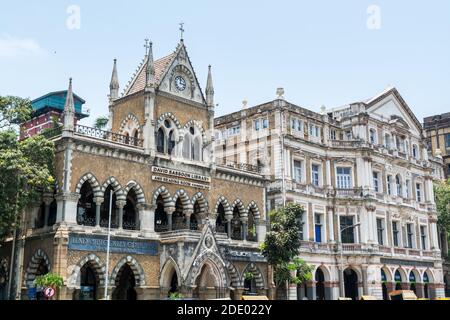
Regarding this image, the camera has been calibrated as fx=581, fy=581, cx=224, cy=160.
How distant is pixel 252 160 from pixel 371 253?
11.9 metres

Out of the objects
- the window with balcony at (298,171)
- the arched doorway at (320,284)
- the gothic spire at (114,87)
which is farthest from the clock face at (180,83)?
the arched doorway at (320,284)

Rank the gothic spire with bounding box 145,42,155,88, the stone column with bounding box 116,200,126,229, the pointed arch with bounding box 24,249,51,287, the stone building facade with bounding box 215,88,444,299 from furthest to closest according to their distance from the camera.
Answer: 1. the stone building facade with bounding box 215,88,444,299
2. the gothic spire with bounding box 145,42,155,88
3. the stone column with bounding box 116,200,126,229
4. the pointed arch with bounding box 24,249,51,287

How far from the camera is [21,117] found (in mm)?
30609

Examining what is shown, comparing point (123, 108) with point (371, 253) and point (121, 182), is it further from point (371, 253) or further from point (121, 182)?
point (371, 253)

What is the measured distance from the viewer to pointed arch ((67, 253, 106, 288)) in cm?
2891

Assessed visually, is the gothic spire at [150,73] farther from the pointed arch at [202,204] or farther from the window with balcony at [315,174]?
the window with balcony at [315,174]

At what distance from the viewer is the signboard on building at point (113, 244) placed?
29.4 meters

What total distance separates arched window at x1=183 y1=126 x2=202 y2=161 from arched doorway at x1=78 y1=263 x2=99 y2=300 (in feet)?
29.5

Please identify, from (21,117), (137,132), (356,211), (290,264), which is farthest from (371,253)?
(21,117)

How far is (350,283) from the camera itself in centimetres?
4712

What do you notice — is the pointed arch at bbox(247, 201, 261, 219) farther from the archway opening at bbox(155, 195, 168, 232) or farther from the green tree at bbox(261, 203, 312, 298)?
the archway opening at bbox(155, 195, 168, 232)

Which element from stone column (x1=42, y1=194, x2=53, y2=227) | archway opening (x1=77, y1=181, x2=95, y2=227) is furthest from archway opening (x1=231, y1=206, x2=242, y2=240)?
stone column (x1=42, y1=194, x2=53, y2=227)

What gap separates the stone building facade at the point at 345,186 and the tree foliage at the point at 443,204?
4.19 m

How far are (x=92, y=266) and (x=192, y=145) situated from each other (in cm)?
1041
